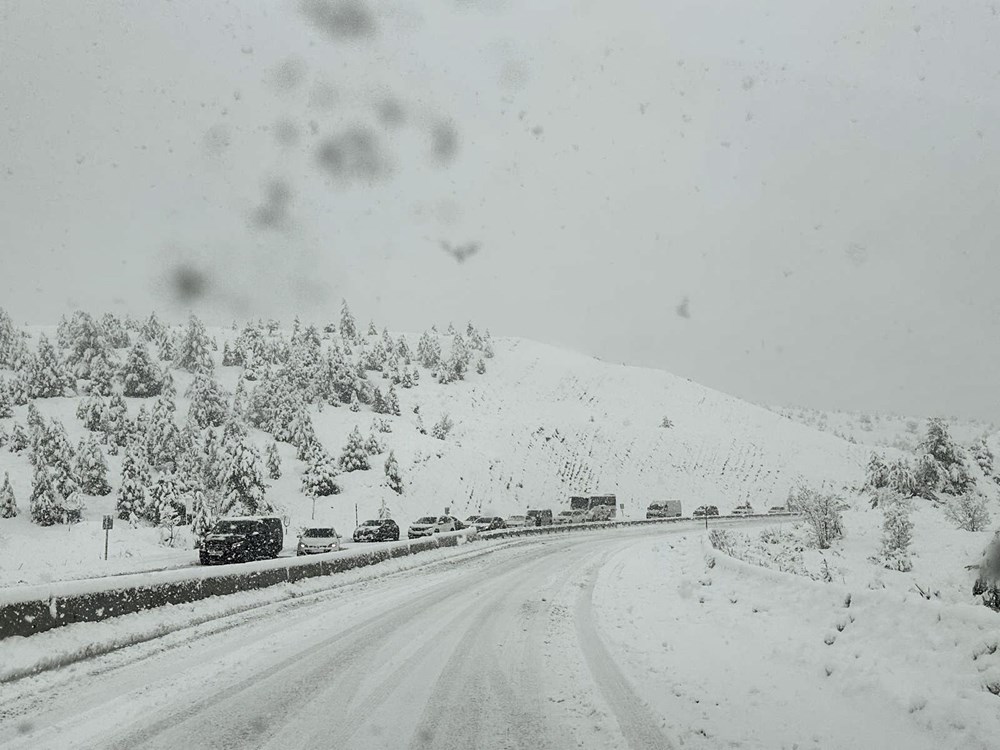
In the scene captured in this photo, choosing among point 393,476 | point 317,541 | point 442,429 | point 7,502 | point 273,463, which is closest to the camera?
point 317,541

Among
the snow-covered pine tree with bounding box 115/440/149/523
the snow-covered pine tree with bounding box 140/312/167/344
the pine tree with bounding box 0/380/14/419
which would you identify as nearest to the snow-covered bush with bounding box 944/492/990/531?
the snow-covered pine tree with bounding box 115/440/149/523

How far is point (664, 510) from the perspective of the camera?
253ft

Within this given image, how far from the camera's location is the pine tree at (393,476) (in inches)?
2724

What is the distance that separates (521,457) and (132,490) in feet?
170

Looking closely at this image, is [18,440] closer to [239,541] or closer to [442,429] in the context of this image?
[442,429]

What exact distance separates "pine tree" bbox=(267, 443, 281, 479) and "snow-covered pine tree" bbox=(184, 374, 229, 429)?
1395cm

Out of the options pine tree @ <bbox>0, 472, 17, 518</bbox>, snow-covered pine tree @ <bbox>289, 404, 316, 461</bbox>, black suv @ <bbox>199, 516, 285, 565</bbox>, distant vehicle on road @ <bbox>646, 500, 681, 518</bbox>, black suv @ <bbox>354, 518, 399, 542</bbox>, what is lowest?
distant vehicle on road @ <bbox>646, 500, 681, 518</bbox>

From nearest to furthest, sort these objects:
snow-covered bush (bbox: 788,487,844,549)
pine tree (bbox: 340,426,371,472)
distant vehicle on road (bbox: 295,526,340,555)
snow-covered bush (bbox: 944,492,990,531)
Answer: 1. snow-covered bush (bbox: 788,487,844,549)
2. distant vehicle on road (bbox: 295,526,340,555)
3. snow-covered bush (bbox: 944,492,990,531)
4. pine tree (bbox: 340,426,371,472)

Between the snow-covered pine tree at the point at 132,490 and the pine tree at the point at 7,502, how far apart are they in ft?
24.7

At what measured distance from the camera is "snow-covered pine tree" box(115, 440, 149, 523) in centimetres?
5562

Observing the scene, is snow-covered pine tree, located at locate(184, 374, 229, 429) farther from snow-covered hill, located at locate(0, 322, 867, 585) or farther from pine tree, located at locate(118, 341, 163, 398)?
pine tree, located at locate(118, 341, 163, 398)

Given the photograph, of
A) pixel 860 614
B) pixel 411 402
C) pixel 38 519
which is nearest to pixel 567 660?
pixel 860 614

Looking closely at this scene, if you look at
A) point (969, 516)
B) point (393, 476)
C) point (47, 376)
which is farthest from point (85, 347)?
point (969, 516)

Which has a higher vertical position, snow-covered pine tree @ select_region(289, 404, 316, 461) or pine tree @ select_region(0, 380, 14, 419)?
pine tree @ select_region(0, 380, 14, 419)
